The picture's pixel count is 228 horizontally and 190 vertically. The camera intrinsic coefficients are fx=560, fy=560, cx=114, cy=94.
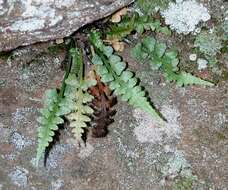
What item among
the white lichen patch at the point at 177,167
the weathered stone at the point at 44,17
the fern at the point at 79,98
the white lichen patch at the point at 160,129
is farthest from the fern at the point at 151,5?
the white lichen patch at the point at 177,167

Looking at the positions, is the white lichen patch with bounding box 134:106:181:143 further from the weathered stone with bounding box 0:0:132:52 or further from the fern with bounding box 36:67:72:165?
the weathered stone with bounding box 0:0:132:52

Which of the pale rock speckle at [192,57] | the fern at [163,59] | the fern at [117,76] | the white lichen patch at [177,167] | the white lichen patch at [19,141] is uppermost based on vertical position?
the pale rock speckle at [192,57]

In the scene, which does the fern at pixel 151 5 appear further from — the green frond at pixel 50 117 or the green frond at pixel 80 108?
the green frond at pixel 50 117

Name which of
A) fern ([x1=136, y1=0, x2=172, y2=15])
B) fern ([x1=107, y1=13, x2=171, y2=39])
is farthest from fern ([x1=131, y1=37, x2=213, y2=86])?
fern ([x1=136, y1=0, x2=172, y2=15])

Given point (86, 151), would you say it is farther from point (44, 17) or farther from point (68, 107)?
point (44, 17)

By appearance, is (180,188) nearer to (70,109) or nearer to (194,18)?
(70,109)

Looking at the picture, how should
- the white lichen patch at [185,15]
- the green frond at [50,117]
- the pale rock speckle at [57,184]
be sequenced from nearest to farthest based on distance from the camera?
the green frond at [50,117] → the pale rock speckle at [57,184] → the white lichen patch at [185,15]

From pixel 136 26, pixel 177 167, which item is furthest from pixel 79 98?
pixel 177 167
